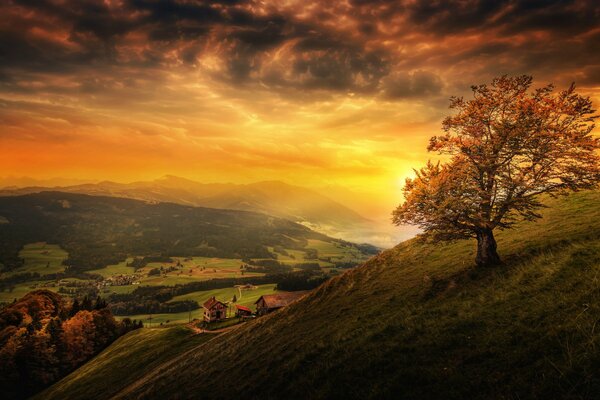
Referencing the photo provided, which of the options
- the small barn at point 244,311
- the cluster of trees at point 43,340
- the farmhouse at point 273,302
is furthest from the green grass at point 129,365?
the small barn at point 244,311

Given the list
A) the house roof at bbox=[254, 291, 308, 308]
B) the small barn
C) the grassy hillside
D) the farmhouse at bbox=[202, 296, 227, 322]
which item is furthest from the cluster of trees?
the grassy hillside

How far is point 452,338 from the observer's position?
1410cm

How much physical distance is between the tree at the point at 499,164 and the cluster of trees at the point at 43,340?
11165 centimetres

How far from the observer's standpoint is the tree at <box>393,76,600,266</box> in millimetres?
20922

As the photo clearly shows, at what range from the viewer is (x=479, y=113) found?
24094mm

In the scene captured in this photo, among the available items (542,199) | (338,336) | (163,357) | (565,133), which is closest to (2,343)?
(163,357)

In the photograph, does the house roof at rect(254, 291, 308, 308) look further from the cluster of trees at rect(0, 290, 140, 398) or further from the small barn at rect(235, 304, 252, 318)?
the cluster of trees at rect(0, 290, 140, 398)

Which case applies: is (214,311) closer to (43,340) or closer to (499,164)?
(43,340)

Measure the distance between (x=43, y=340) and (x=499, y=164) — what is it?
12041 cm

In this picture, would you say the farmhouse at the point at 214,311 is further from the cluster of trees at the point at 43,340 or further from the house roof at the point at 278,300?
the cluster of trees at the point at 43,340

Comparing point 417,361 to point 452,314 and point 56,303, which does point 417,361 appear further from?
point 56,303

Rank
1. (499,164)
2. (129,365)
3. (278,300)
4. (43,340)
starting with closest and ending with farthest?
(499,164) → (129,365) → (43,340) → (278,300)

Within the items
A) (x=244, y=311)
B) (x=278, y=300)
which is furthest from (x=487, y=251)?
(x=244, y=311)

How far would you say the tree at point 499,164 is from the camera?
68.6 ft
